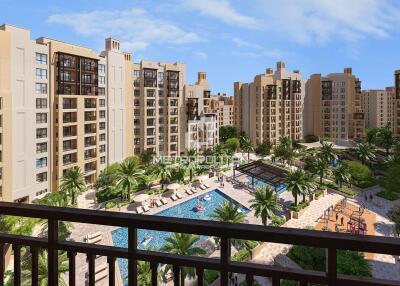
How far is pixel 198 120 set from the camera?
5747 cm

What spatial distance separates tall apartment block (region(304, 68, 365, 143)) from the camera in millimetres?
74000

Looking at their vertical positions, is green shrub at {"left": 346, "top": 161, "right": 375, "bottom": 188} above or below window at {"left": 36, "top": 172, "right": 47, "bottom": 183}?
below

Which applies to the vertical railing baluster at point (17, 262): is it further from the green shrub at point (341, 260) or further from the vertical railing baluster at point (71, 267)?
the green shrub at point (341, 260)

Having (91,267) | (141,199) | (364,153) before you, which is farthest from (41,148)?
(364,153)

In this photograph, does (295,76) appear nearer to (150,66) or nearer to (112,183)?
(150,66)

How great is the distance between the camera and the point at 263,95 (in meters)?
67.8

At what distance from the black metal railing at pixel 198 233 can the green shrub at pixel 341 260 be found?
1562 cm

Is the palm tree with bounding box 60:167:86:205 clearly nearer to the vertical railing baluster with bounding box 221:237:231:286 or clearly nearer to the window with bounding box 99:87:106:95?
the window with bounding box 99:87:106:95

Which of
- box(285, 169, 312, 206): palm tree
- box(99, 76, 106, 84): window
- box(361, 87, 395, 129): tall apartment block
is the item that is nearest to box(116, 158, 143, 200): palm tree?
box(99, 76, 106, 84): window

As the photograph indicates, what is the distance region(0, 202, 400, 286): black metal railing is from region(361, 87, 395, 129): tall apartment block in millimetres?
103143

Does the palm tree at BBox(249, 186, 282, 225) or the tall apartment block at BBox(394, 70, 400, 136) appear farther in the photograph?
the tall apartment block at BBox(394, 70, 400, 136)

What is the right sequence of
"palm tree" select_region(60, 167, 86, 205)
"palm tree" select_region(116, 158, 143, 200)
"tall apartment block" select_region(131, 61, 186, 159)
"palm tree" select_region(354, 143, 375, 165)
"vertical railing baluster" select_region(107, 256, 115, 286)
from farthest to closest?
"palm tree" select_region(354, 143, 375, 165) → "tall apartment block" select_region(131, 61, 186, 159) → "palm tree" select_region(116, 158, 143, 200) → "palm tree" select_region(60, 167, 86, 205) → "vertical railing baluster" select_region(107, 256, 115, 286)

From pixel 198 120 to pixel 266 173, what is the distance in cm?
2046

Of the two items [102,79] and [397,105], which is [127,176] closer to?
[102,79]
